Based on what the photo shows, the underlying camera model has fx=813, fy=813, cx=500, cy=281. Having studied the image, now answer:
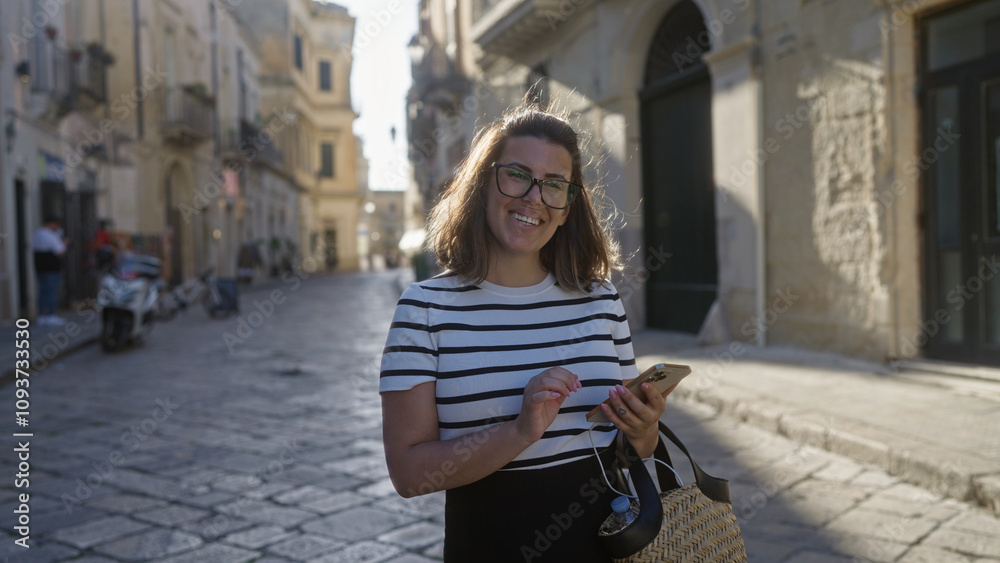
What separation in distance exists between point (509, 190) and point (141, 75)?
818 inches

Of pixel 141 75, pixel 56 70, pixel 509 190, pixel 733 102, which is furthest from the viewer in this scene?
pixel 141 75

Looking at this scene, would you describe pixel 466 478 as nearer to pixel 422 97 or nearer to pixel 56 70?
pixel 56 70

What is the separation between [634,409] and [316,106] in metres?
49.3

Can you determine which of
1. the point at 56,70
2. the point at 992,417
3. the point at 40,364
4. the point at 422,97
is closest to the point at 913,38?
the point at 992,417

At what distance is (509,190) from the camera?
1.75 metres

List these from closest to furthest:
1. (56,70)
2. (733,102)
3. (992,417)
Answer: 1. (992,417)
2. (733,102)
3. (56,70)

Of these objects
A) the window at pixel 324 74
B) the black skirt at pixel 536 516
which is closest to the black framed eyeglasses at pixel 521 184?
the black skirt at pixel 536 516

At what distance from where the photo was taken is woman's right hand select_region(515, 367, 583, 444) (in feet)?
4.85

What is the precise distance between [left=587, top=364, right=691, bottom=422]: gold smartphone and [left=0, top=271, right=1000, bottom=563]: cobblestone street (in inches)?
72.5

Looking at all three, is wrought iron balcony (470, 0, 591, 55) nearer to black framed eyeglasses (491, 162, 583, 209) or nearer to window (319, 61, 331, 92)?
black framed eyeglasses (491, 162, 583, 209)

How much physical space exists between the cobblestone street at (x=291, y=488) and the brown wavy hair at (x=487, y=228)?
180 centimetres

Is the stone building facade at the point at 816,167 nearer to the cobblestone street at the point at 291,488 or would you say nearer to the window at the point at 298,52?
the cobblestone street at the point at 291,488

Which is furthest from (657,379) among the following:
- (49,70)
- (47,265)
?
(49,70)

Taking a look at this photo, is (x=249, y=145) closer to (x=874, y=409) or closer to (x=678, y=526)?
(x=874, y=409)
